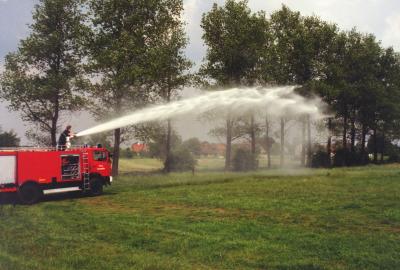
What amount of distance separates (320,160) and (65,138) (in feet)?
140

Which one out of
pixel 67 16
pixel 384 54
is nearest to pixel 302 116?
pixel 384 54

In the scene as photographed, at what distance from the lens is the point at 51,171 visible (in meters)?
29.4

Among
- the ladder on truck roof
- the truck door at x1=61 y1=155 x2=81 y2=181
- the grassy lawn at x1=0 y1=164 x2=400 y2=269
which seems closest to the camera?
the grassy lawn at x1=0 y1=164 x2=400 y2=269

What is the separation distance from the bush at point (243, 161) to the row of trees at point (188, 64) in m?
2.06

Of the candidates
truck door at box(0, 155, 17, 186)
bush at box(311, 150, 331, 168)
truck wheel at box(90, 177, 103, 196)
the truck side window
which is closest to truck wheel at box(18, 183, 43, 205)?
truck door at box(0, 155, 17, 186)

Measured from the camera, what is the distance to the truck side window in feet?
107

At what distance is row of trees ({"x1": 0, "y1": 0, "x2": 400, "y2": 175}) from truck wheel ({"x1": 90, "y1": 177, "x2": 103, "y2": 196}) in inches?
592

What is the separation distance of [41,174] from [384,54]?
5975 centimetres

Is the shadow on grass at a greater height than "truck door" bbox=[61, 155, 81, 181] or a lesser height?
lesser

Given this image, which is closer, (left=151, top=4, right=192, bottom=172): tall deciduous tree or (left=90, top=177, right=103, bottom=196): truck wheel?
(left=90, top=177, right=103, bottom=196): truck wheel

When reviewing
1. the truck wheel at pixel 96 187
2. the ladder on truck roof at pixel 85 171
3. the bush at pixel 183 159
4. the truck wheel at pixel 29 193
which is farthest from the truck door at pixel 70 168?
the bush at pixel 183 159

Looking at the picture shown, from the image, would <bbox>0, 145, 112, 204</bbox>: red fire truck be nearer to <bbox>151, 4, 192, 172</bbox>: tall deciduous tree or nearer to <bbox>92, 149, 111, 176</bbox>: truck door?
<bbox>92, 149, 111, 176</bbox>: truck door

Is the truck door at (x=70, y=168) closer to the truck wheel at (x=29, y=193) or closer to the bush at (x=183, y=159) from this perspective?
the truck wheel at (x=29, y=193)

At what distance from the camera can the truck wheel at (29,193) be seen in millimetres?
27938
